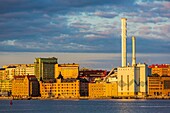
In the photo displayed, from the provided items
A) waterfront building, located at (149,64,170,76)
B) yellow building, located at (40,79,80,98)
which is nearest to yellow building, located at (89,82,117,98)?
yellow building, located at (40,79,80,98)

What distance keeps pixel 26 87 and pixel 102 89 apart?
25.4m

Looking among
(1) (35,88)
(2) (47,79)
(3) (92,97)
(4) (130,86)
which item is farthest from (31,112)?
(2) (47,79)

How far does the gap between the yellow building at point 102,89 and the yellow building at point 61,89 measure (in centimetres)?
377

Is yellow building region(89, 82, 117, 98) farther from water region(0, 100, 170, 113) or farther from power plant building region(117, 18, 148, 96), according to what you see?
water region(0, 100, 170, 113)

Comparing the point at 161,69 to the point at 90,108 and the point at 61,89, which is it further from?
the point at 90,108

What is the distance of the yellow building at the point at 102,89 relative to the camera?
161863mm

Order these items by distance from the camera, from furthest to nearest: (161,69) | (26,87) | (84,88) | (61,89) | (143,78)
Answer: (161,69)
(26,87)
(61,89)
(84,88)
(143,78)

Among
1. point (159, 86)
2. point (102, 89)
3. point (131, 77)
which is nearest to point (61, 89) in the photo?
point (102, 89)

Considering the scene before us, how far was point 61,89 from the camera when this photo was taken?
173500 mm

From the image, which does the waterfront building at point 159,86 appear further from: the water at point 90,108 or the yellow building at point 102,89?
the water at point 90,108

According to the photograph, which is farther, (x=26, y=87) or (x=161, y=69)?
(x=161, y=69)

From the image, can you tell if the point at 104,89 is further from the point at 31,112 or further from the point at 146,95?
the point at 31,112

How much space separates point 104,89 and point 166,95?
15.7m

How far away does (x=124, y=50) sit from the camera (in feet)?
510
